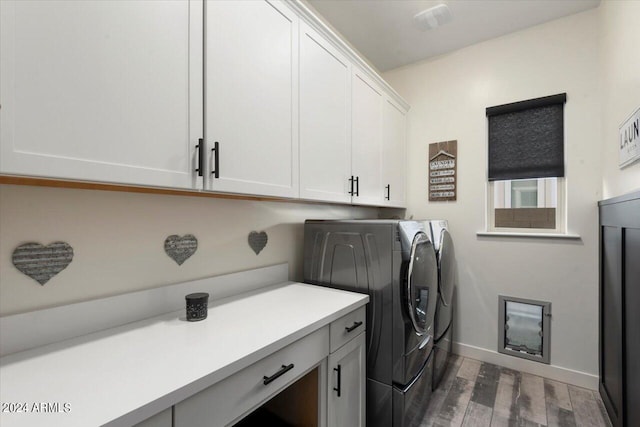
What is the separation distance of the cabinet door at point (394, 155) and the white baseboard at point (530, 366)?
1433 mm

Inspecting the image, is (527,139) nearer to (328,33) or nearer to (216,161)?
(328,33)

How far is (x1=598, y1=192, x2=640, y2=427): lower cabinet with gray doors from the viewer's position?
4.30 ft

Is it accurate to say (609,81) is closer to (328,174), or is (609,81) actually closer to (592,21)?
(592,21)

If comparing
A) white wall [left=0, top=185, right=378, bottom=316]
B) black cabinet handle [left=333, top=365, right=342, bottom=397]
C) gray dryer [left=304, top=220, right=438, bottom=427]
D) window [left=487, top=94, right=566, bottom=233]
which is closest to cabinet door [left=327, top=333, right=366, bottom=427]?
black cabinet handle [left=333, top=365, right=342, bottom=397]

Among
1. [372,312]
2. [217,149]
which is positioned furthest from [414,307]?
[217,149]

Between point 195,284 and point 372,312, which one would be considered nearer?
point 195,284

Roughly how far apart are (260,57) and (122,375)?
124 centimetres

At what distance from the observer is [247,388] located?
87 cm

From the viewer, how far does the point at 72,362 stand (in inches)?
31.5

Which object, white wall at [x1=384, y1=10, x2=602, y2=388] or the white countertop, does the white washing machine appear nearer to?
white wall at [x1=384, y1=10, x2=602, y2=388]

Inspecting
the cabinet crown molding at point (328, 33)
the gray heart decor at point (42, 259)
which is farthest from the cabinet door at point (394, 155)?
the gray heart decor at point (42, 259)

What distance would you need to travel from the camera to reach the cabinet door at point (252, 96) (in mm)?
1055

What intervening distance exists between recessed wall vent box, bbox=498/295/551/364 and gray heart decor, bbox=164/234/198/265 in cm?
244

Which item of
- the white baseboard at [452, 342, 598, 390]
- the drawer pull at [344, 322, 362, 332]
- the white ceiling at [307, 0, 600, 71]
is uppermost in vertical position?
the white ceiling at [307, 0, 600, 71]
